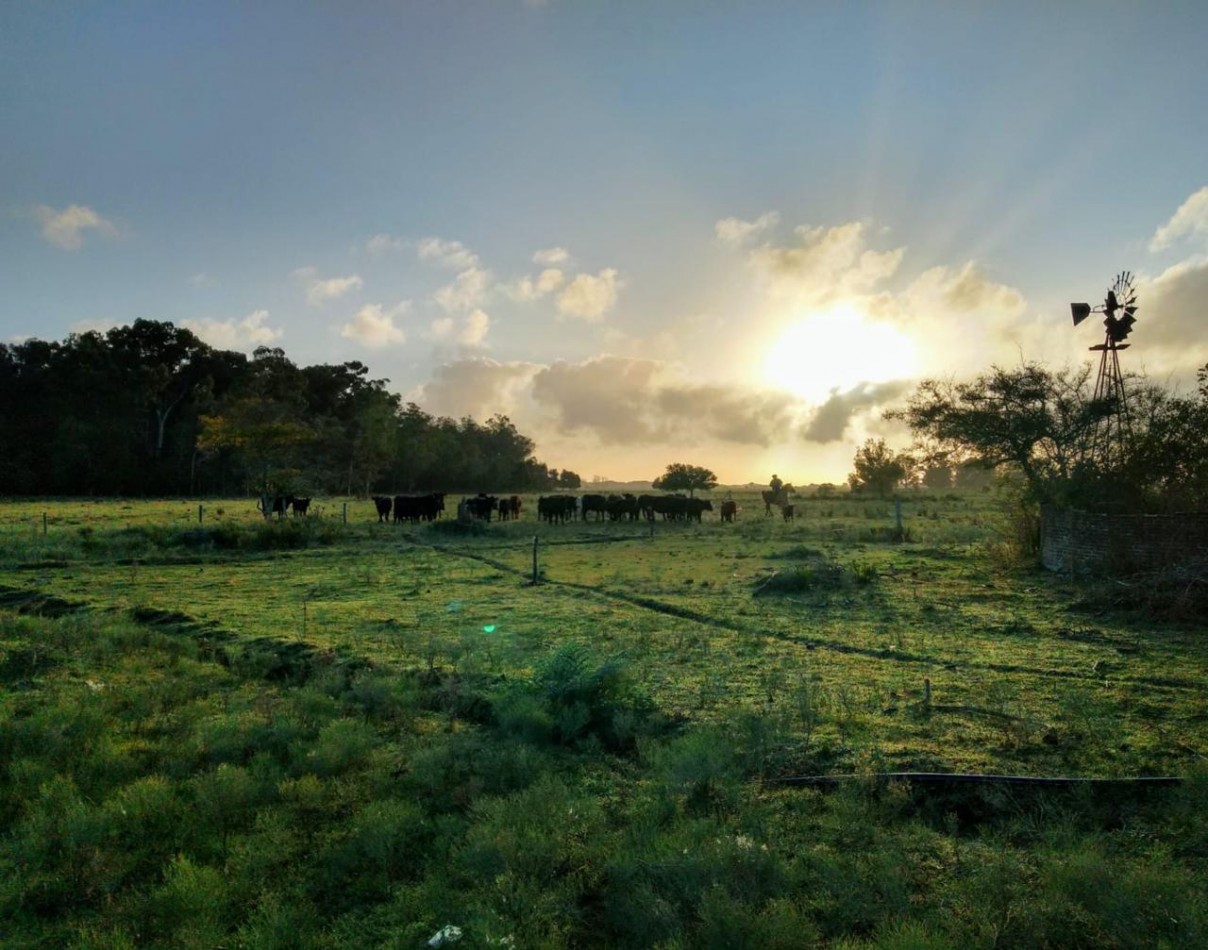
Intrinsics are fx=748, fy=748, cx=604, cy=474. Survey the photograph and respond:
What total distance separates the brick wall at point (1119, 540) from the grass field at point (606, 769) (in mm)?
2206

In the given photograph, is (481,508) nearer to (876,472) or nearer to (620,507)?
(620,507)

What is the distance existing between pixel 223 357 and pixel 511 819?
250 feet

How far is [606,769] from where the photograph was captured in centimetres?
700

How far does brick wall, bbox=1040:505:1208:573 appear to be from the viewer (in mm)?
13883

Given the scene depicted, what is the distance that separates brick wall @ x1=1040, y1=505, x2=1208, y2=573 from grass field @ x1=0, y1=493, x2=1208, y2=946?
2.21 m

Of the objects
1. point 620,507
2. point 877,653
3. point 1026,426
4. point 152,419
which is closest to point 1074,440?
point 1026,426

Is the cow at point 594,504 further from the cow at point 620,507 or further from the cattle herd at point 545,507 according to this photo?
the cow at point 620,507

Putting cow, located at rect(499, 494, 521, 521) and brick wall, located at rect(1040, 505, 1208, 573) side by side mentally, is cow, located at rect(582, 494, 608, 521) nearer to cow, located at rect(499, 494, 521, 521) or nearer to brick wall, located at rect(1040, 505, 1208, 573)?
cow, located at rect(499, 494, 521, 521)

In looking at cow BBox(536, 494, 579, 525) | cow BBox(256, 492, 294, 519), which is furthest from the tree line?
cow BBox(536, 494, 579, 525)

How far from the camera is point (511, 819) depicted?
5.66m

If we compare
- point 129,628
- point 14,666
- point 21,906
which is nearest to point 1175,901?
point 21,906

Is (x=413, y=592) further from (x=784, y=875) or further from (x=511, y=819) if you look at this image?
(x=784, y=875)

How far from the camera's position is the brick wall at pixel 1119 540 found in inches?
547

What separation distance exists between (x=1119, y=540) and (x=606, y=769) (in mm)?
13711
